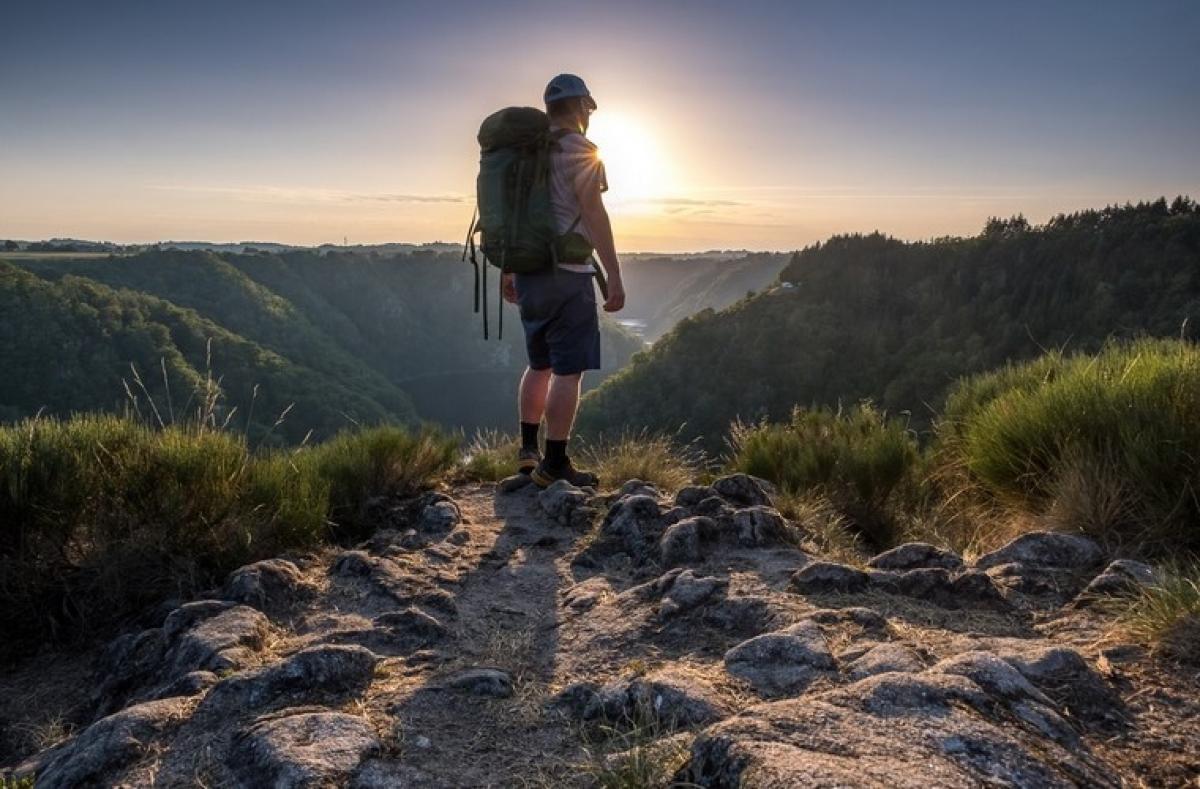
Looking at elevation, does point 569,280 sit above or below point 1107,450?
above

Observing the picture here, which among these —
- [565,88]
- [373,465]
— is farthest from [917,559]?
[373,465]

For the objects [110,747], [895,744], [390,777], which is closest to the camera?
[895,744]

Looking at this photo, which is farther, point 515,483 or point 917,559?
point 515,483

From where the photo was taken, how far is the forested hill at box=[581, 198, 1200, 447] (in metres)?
46.4

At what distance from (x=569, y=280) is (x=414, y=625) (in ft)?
6.86

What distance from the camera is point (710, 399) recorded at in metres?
49.9

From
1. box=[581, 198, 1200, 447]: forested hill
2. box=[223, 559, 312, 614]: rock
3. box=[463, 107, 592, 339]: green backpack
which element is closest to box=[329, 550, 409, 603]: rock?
box=[223, 559, 312, 614]: rock

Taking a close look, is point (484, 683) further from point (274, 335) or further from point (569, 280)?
point (274, 335)

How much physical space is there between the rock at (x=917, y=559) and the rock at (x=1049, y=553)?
6.1 inches

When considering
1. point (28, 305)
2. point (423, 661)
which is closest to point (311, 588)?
point (423, 661)

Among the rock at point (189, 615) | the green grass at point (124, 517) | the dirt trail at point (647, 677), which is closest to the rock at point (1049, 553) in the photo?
the dirt trail at point (647, 677)

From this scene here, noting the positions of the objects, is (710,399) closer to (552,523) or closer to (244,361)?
(244,361)

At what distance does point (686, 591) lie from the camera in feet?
8.38

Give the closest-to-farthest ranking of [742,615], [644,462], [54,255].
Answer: [742,615] < [644,462] < [54,255]
